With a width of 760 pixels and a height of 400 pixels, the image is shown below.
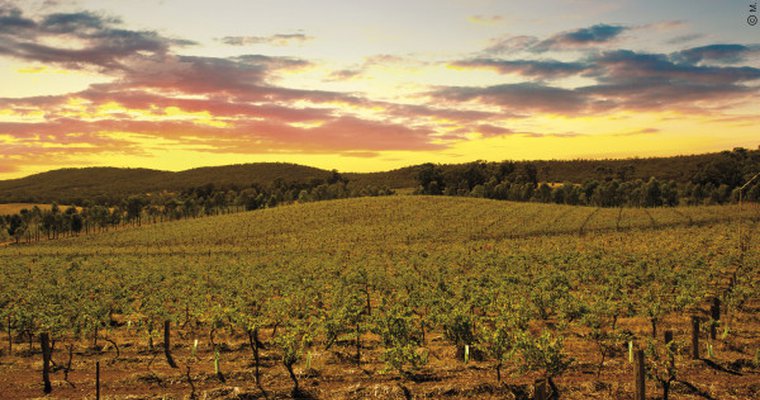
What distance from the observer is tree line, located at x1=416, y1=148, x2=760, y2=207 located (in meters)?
152

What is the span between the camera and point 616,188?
6358 inches

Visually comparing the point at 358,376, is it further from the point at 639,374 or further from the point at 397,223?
the point at 397,223

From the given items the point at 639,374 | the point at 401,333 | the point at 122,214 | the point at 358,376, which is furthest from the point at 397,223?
the point at 122,214

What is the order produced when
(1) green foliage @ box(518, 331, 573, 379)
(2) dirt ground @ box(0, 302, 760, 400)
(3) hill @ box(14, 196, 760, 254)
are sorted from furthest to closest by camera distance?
(3) hill @ box(14, 196, 760, 254) < (2) dirt ground @ box(0, 302, 760, 400) < (1) green foliage @ box(518, 331, 573, 379)

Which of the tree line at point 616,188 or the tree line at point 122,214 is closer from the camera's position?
the tree line at point 616,188

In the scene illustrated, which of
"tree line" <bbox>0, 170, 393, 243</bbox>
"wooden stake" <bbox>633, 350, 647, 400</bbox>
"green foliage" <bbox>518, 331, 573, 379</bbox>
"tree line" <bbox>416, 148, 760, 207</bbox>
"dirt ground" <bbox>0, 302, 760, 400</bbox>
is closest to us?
"wooden stake" <bbox>633, 350, 647, 400</bbox>

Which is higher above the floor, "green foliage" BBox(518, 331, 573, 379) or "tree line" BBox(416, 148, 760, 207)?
"tree line" BBox(416, 148, 760, 207)

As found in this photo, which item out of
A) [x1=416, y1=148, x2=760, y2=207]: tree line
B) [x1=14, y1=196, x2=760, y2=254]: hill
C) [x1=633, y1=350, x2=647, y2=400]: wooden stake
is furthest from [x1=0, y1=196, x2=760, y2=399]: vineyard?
[x1=416, y1=148, x2=760, y2=207]: tree line

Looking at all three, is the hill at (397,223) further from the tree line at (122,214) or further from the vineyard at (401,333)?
the vineyard at (401,333)

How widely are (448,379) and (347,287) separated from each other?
1636cm

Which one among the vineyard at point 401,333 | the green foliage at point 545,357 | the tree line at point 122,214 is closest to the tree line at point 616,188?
the tree line at point 122,214

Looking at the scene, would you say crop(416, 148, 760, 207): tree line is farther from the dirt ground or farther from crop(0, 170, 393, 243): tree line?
the dirt ground

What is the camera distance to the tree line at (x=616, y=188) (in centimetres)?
15188

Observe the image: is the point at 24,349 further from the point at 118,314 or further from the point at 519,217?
the point at 519,217
